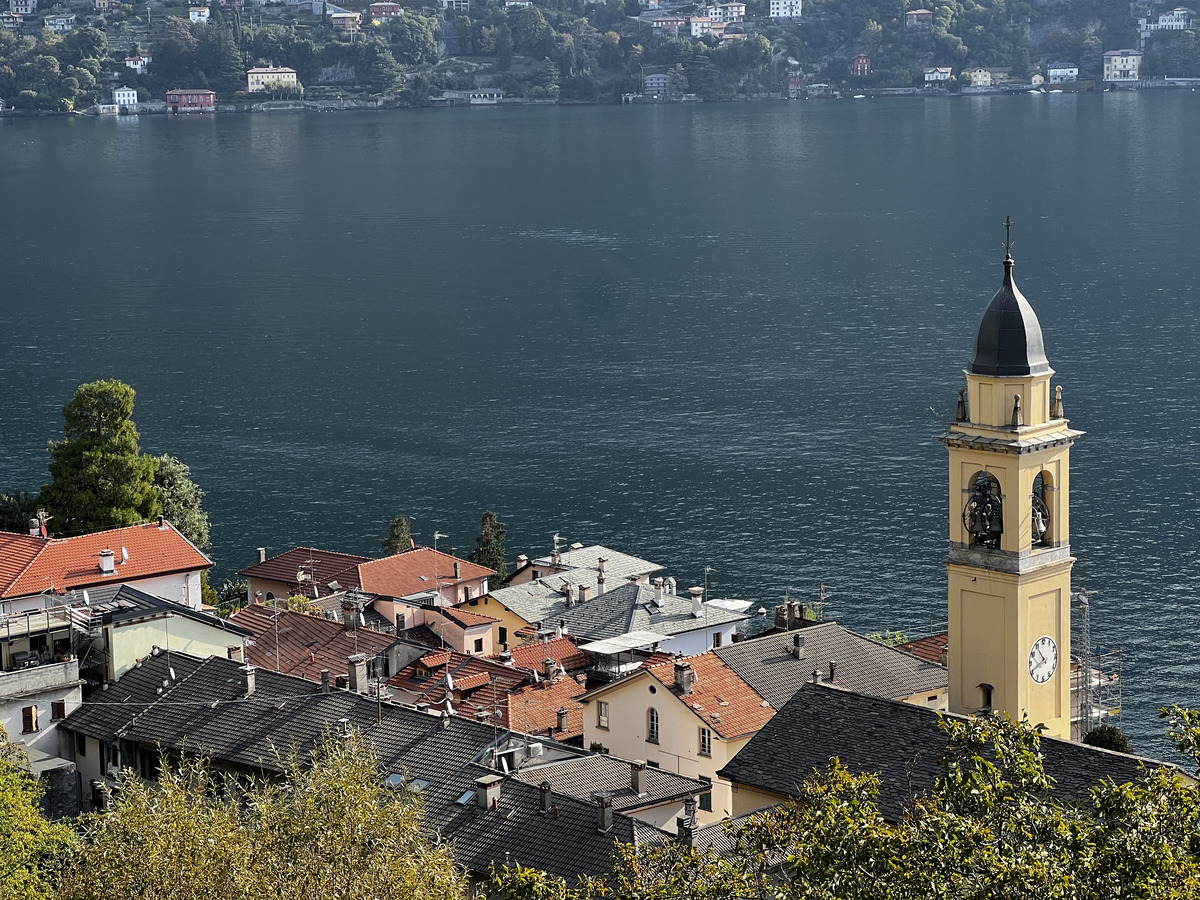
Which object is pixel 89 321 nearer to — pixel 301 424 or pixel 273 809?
pixel 301 424

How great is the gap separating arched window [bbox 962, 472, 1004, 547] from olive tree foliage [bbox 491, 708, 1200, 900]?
1264 cm

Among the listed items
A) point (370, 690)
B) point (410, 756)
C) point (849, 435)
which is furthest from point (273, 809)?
point (849, 435)

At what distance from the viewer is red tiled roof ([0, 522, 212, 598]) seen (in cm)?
4731

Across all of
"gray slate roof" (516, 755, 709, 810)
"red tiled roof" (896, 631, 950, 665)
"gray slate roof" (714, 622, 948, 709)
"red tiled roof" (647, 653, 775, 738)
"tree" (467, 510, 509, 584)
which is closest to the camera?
"gray slate roof" (516, 755, 709, 810)

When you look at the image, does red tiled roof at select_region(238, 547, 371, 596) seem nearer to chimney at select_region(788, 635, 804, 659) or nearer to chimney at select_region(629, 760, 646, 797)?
chimney at select_region(788, 635, 804, 659)

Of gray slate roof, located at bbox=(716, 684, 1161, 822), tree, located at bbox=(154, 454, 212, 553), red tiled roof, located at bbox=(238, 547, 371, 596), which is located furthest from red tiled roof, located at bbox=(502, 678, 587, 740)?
tree, located at bbox=(154, 454, 212, 553)

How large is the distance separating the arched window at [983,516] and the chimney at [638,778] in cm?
634

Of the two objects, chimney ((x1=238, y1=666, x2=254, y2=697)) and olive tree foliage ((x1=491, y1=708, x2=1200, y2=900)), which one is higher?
olive tree foliage ((x1=491, y1=708, x2=1200, y2=900))

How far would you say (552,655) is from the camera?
48.5m

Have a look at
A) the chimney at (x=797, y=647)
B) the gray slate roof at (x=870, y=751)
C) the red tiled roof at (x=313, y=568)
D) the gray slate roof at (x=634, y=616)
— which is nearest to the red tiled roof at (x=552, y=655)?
the gray slate roof at (x=634, y=616)

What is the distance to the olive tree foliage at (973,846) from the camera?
14.2 meters

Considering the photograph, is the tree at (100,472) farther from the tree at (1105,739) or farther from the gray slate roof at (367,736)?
the tree at (1105,739)

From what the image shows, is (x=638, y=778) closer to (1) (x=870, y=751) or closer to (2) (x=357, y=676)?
(1) (x=870, y=751)

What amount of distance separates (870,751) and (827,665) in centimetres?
1307
